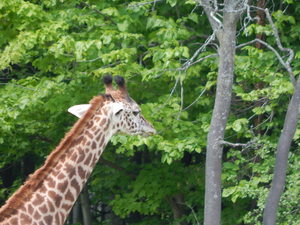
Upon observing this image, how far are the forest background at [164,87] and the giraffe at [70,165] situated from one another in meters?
1.67

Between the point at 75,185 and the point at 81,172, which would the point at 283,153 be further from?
the point at 75,185

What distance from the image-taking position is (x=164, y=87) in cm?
1180

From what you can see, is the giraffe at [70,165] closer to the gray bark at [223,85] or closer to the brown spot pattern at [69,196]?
the brown spot pattern at [69,196]

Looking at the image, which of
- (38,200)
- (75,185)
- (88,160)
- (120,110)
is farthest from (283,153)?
(38,200)

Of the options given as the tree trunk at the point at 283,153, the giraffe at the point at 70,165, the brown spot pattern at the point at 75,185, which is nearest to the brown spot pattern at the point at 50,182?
the giraffe at the point at 70,165

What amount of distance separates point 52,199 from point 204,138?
4.07m

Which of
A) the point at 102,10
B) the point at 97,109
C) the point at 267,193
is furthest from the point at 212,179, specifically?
the point at 102,10

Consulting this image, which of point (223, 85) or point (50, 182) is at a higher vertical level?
point (223, 85)

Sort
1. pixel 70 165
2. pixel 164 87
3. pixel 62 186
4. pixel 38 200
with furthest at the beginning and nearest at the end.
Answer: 1. pixel 164 87
2. pixel 70 165
3. pixel 62 186
4. pixel 38 200

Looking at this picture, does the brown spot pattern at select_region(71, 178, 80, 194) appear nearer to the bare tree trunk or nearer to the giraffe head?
the giraffe head

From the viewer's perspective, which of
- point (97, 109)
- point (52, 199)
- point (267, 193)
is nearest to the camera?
point (52, 199)

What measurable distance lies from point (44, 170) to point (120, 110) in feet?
4.37

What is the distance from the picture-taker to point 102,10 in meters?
11.4

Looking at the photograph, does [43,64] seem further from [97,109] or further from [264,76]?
[97,109]
